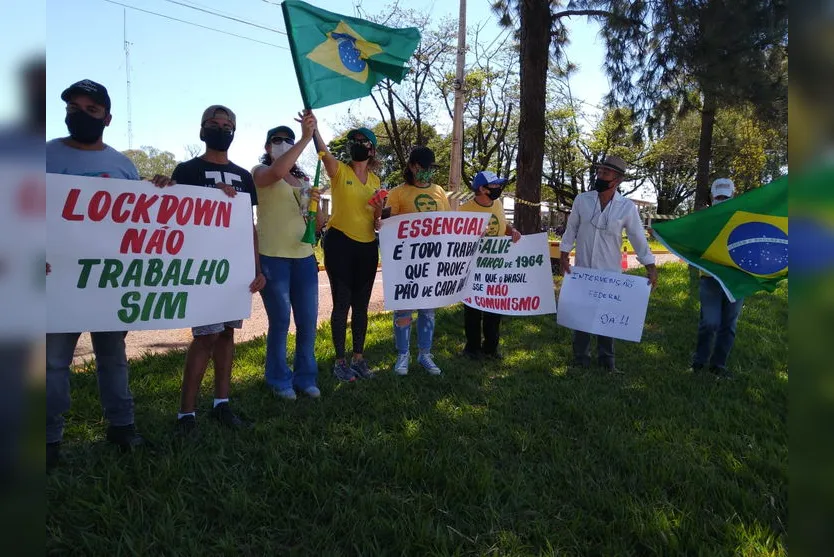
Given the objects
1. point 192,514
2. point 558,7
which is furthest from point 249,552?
point 558,7

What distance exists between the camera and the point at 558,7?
9992 millimetres

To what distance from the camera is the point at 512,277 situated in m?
5.56

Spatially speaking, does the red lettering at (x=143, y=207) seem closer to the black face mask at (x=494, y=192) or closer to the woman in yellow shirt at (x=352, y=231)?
the woman in yellow shirt at (x=352, y=231)

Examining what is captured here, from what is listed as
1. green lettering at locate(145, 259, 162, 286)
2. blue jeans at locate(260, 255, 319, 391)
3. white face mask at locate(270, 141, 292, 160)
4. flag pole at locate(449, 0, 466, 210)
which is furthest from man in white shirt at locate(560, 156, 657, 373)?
flag pole at locate(449, 0, 466, 210)

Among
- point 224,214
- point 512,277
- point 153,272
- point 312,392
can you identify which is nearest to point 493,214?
point 512,277

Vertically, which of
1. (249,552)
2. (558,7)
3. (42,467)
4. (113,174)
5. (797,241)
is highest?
(558,7)

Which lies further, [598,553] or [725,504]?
[725,504]

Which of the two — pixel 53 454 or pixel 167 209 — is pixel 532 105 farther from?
pixel 53 454

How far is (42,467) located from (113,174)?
8.57 feet

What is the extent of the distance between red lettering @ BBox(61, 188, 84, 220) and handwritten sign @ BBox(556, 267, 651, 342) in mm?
4165

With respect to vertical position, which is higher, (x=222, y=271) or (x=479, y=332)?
(x=222, y=271)

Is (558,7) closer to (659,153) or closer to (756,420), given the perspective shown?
(756,420)

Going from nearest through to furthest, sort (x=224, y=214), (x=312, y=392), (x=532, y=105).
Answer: (x=224, y=214) < (x=312, y=392) < (x=532, y=105)

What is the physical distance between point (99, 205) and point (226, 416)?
5.08 feet
